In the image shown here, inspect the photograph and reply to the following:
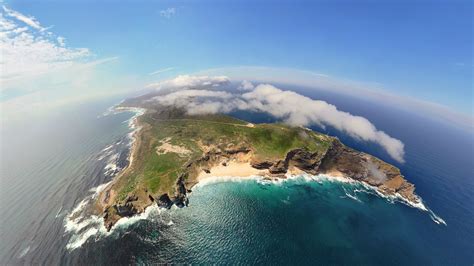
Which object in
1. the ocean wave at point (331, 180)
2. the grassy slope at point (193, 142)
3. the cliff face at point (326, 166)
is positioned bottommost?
the ocean wave at point (331, 180)

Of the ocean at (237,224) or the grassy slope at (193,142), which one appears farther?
the grassy slope at (193,142)

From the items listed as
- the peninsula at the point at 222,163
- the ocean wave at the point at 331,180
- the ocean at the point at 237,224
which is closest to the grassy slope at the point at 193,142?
the peninsula at the point at 222,163

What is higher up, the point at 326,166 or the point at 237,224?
the point at 326,166

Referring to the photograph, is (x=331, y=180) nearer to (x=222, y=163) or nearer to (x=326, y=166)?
(x=326, y=166)

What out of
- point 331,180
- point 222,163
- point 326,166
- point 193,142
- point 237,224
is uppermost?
point 193,142

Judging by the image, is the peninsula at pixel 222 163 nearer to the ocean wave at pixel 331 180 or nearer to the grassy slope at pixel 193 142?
the grassy slope at pixel 193 142

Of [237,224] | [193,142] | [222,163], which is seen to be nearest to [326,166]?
[222,163]

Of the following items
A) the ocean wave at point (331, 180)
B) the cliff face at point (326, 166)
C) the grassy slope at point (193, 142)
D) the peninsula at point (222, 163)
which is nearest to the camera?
the peninsula at point (222, 163)
